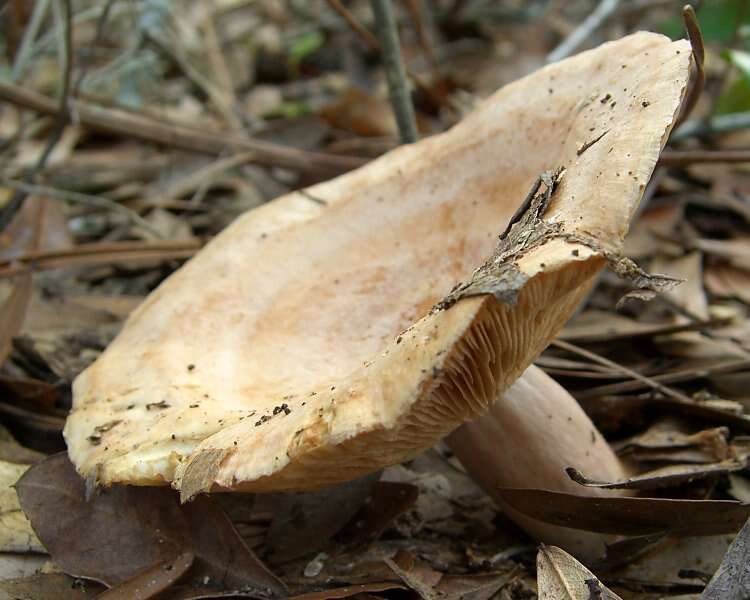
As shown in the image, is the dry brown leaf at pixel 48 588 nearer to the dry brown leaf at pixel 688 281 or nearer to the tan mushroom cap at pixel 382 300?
the tan mushroom cap at pixel 382 300

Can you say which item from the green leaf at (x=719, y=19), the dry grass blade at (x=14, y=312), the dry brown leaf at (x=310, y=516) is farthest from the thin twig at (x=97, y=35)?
the green leaf at (x=719, y=19)

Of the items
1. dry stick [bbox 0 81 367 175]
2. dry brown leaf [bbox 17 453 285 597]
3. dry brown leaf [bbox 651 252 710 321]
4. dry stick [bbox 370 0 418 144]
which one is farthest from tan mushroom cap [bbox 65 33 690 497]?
dry stick [bbox 0 81 367 175]

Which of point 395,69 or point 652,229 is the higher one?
point 395,69

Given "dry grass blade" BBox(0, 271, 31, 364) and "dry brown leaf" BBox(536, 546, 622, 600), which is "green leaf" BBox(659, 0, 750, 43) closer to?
"dry brown leaf" BBox(536, 546, 622, 600)

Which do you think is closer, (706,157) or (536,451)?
(536,451)

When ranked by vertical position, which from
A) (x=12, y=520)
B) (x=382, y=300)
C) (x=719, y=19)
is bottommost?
(x=12, y=520)

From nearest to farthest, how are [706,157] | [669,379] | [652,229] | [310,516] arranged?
[310,516]
[669,379]
[706,157]
[652,229]

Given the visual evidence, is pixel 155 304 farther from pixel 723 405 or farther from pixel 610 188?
pixel 723 405

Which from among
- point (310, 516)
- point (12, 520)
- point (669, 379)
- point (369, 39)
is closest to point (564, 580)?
point (310, 516)

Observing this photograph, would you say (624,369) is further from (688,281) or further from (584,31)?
(584,31)
